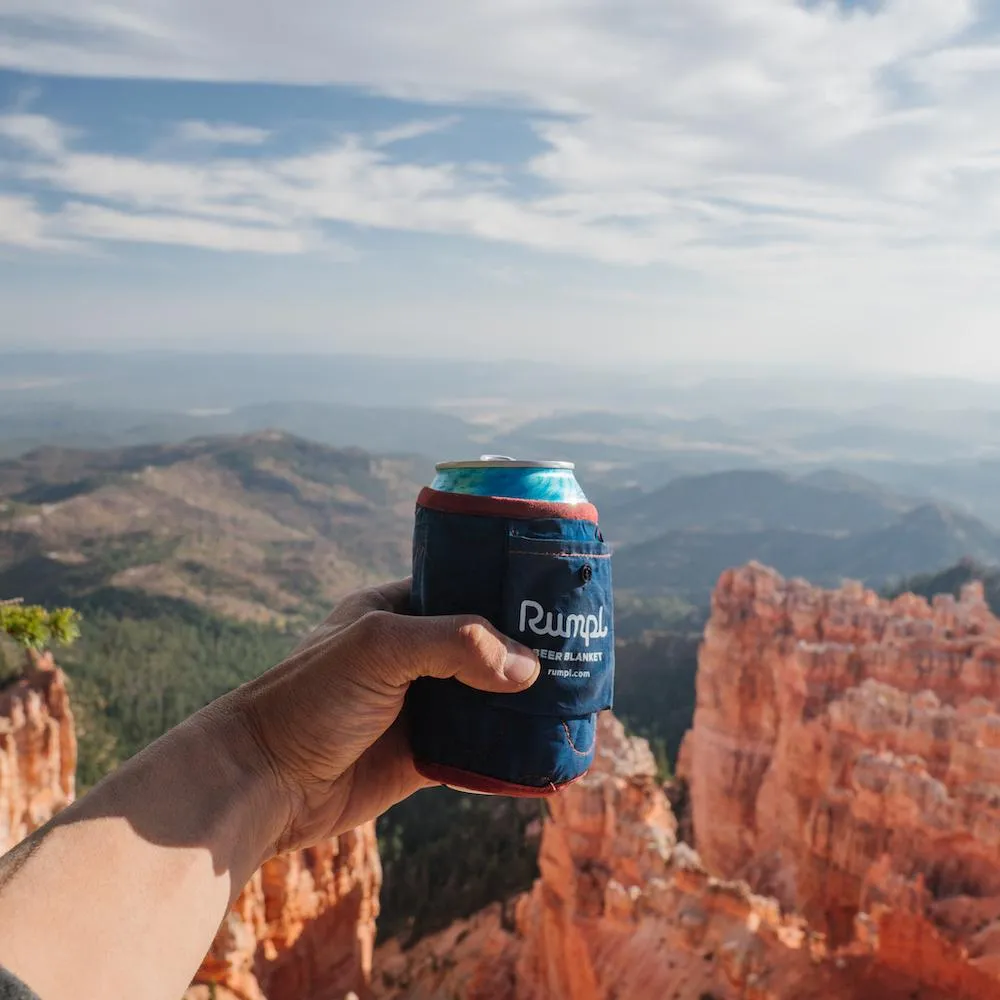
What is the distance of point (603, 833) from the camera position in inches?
756

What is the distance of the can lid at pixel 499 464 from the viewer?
3162mm

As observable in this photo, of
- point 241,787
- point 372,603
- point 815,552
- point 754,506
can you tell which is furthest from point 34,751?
point 754,506

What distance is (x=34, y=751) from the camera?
1892cm

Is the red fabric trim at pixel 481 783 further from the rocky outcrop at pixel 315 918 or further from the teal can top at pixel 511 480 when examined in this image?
the rocky outcrop at pixel 315 918

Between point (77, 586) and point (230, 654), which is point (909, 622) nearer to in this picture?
point (230, 654)

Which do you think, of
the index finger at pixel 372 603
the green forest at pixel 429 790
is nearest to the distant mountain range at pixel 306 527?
the green forest at pixel 429 790

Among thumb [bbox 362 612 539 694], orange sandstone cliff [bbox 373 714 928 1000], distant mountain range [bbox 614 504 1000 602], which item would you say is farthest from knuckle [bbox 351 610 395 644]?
distant mountain range [bbox 614 504 1000 602]

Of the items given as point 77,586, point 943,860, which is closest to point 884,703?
point 943,860

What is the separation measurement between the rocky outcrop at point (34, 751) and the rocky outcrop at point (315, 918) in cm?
Result: 428

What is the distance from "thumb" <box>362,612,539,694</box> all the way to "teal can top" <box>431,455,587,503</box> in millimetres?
470

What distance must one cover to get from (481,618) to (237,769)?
93 centimetres

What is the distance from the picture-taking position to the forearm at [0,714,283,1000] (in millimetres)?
2234

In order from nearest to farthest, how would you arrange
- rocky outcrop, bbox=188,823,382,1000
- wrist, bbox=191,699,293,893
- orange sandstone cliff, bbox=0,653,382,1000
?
1. wrist, bbox=191,699,293,893
2. orange sandstone cliff, bbox=0,653,382,1000
3. rocky outcrop, bbox=188,823,382,1000

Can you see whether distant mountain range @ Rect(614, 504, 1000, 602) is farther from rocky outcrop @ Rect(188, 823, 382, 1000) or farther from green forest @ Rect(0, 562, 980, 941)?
rocky outcrop @ Rect(188, 823, 382, 1000)
